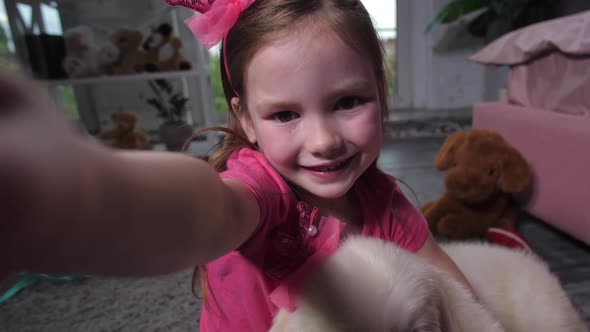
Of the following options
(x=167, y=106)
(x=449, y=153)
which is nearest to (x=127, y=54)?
(x=167, y=106)

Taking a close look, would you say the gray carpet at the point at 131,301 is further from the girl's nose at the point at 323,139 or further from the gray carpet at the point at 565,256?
the girl's nose at the point at 323,139

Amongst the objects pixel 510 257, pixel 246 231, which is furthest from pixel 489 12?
pixel 246 231

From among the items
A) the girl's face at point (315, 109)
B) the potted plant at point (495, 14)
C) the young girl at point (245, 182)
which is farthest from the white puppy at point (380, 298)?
the potted plant at point (495, 14)

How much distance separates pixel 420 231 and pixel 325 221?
18 centimetres

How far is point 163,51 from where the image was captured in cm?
199

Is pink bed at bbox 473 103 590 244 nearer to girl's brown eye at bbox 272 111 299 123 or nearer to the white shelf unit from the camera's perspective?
girl's brown eye at bbox 272 111 299 123

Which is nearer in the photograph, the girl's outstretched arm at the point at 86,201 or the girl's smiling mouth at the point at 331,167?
the girl's outstretched arm at the point at 86,201

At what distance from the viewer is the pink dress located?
1.53ft

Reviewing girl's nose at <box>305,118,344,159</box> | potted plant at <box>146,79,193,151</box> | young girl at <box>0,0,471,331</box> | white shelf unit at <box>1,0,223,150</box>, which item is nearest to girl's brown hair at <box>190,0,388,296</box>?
young girl at <box>0,0,471,331</box>

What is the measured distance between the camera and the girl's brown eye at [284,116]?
18.6 inches

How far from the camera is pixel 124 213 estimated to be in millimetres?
165

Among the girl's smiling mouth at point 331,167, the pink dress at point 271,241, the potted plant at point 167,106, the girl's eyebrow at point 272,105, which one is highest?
the girl's eyebrow at point 272,105

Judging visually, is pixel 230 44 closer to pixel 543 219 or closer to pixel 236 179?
pixel 236 179

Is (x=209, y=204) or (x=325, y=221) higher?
(x=209, y=204)
